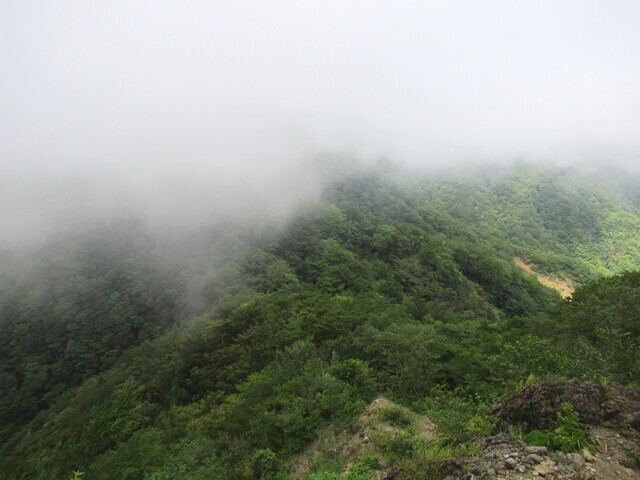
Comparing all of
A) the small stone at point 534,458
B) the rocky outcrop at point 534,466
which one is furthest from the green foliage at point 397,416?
the small stone at point 534,458

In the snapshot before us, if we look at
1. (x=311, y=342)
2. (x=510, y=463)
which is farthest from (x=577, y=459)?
(x=311, y=342)

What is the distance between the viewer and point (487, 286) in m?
72.6

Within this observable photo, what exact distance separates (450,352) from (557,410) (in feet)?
59.5

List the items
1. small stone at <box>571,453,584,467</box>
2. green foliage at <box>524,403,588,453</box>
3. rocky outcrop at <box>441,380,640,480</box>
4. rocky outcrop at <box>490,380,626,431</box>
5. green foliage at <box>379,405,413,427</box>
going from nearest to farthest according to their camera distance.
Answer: rocky outcrop at <box>441,380,640,480</box>
small stone at <box>571,453,584,467</box>
green foliage at <box>524,403,588,453</box>
rocky outcrop at <box>490,380,626,431</box>
green foliage at <box>379,405,413,427</box>

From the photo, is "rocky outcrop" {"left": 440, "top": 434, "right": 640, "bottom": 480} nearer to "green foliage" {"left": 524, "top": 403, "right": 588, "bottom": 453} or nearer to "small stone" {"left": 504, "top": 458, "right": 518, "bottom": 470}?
"small stone" {"left": 504, "top": 458, "right": 518, "bottom": 470}

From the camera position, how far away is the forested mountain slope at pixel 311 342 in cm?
2091

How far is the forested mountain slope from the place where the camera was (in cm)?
2091

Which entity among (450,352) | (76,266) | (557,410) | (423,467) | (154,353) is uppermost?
(557,410)

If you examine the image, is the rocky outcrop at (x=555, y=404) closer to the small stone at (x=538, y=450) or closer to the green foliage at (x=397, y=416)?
the small stone at (x=538, y=450)

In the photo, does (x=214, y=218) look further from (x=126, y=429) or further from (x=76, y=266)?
(x=126, y=429)

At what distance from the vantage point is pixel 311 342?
35500mm

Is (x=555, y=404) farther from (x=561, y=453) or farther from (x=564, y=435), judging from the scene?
(x=561, y=453)

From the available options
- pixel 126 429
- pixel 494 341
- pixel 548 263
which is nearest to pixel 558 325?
pixel 494 341

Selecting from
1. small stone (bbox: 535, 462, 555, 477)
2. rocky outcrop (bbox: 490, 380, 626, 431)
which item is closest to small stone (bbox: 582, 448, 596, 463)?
small stone (bbox: 535, 462, 555, 477)
